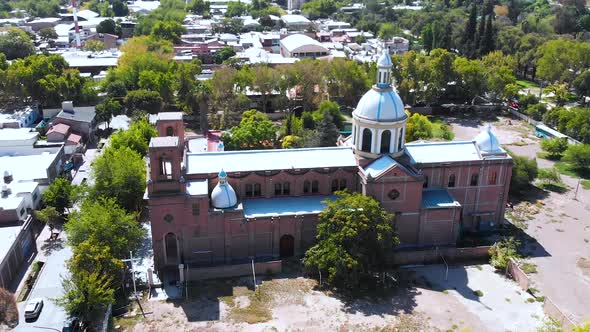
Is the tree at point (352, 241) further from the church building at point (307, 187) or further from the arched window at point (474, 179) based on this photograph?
the arched window at point (474, 179)

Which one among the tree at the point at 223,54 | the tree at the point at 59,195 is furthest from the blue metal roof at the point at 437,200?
the tree at the point at 223,54

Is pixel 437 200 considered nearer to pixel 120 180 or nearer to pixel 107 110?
pixel 120 180

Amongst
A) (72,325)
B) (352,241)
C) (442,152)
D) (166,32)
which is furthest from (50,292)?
(166,32)

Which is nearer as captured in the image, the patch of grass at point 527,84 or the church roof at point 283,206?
the church roof at point 283,206

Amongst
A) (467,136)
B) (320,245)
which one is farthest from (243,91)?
(320,245)

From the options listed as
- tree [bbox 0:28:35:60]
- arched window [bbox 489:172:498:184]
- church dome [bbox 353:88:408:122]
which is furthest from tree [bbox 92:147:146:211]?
tree [bbox 0:28:35:60]

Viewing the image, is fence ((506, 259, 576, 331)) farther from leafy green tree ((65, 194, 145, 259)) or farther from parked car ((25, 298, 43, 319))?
parked car ((25, 298, 43, 319))
